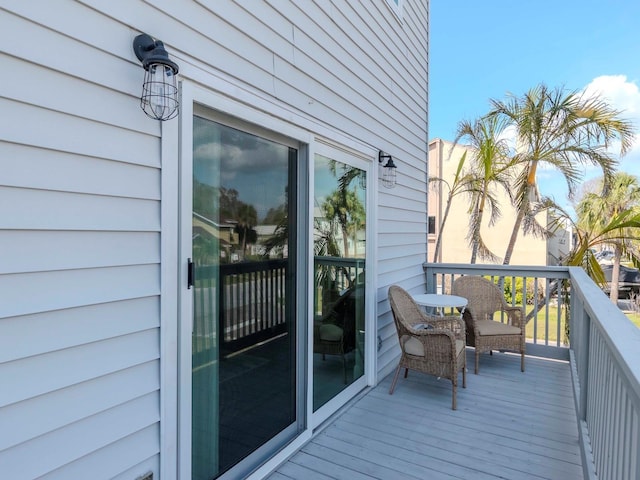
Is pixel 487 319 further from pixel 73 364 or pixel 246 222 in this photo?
pixel 73 364

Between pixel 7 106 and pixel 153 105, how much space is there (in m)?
0.46

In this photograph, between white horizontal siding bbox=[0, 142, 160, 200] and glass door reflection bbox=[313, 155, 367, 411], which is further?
glass door reflection bbox=[313, 155, 367, 411]

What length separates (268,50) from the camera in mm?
2244

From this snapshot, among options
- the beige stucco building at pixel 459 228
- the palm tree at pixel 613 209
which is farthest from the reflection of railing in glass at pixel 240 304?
the beige stucco building at pixel 459 228

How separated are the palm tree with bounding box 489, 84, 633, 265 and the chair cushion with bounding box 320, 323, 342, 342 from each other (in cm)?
584

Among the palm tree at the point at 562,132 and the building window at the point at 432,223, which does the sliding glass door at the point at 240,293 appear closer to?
the palm tree at the point at 562,132

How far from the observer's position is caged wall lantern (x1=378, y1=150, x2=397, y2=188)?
12.3 feet

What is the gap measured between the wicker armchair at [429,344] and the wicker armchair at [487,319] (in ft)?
1.56

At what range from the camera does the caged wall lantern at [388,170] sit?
12.3ft

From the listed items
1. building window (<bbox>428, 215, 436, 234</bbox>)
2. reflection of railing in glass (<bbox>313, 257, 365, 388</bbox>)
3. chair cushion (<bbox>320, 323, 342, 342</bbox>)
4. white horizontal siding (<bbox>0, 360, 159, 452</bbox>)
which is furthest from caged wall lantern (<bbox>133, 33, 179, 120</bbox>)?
building window (<bbox>428, 215, 436, 234</bbox>)

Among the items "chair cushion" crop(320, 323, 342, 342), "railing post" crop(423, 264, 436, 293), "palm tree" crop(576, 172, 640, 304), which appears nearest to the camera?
"chair cushion" crop(320, 323, 342, 342)

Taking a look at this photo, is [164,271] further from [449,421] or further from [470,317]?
[470,317]

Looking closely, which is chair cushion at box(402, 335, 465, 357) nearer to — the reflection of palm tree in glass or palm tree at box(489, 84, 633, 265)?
the reflection of palm tree in glass

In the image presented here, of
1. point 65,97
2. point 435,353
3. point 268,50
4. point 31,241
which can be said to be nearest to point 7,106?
point 65,97
